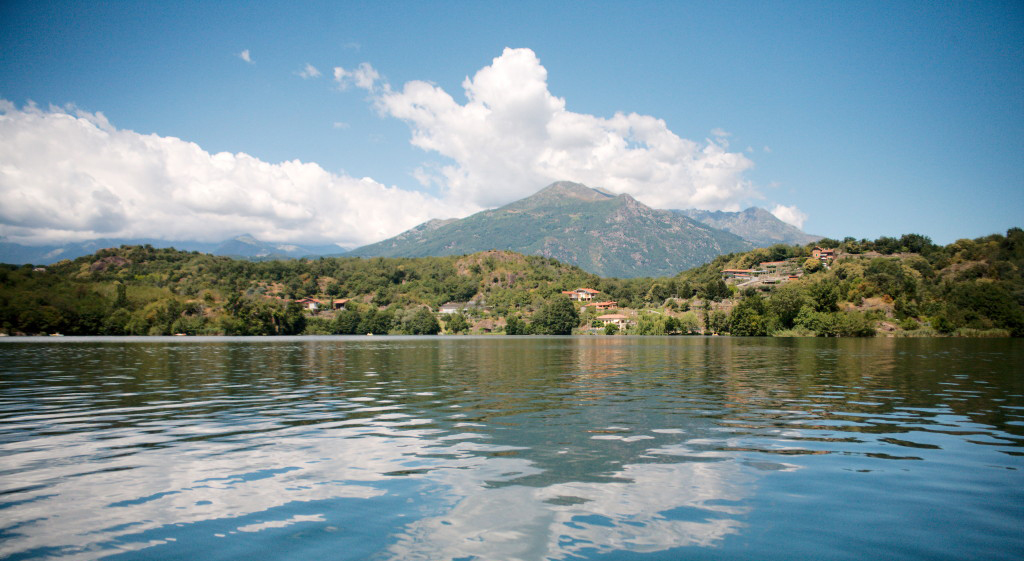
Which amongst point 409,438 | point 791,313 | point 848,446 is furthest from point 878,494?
point 791,313

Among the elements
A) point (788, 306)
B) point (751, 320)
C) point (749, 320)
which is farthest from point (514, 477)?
point (788, 306)

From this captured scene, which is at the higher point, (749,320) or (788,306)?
(788,306)

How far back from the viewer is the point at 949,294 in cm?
16075

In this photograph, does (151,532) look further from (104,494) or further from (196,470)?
(196,470)

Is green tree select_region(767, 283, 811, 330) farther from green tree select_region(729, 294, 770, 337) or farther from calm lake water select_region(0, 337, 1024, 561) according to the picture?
calm lake water select_region(0, 337, 1024, 561)

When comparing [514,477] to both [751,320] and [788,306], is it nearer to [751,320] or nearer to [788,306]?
[751,320]

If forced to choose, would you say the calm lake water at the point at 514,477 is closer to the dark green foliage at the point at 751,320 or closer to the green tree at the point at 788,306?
the dark green foliage at the point at 751,320

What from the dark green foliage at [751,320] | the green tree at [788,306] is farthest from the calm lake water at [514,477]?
the green tree at [788,306]

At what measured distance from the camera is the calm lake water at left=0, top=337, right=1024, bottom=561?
826 centimetres

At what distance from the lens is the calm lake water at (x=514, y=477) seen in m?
8.26

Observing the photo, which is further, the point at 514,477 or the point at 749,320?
the point at 749,320

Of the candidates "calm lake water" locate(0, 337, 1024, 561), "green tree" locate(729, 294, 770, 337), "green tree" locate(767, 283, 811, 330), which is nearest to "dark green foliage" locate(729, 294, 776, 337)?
"green tree" locate(729, 294, 770, 337)

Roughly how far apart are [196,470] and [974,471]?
61.1 ft

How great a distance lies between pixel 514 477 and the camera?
11773 millimetres
